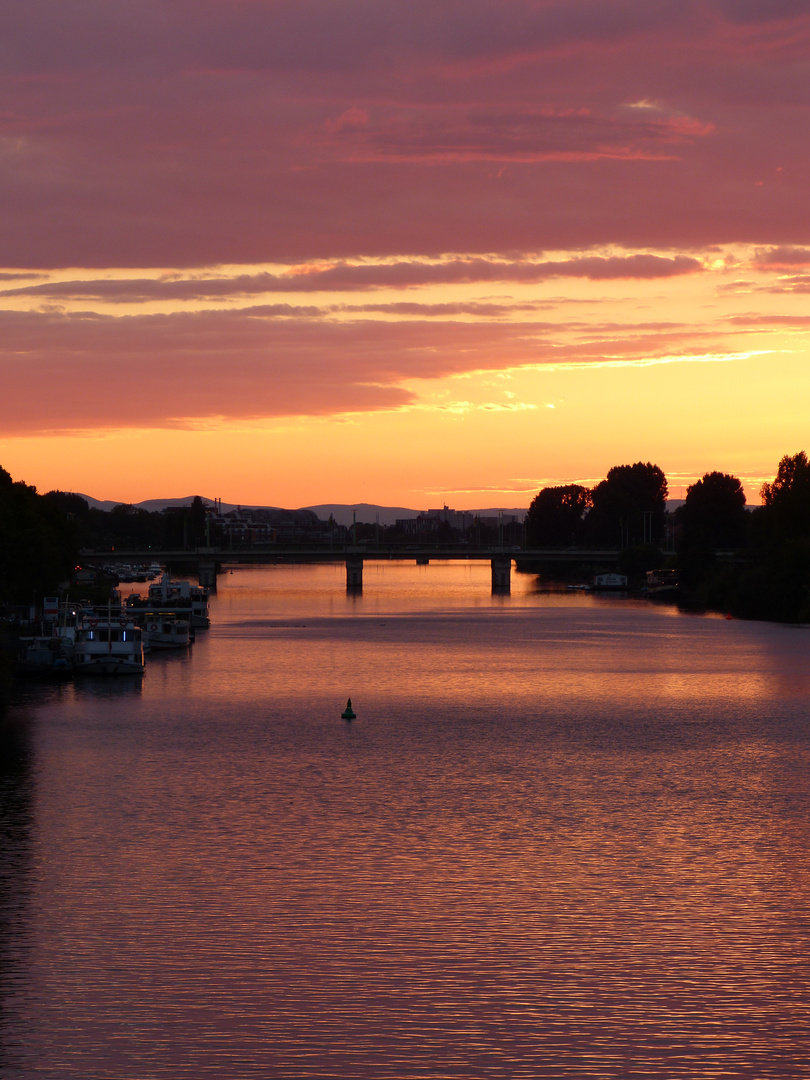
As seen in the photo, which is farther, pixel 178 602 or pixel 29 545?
pixel 178 602

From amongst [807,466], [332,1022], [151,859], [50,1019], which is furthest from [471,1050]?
[807,466]

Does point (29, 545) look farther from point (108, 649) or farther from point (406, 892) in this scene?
point (406, 892)

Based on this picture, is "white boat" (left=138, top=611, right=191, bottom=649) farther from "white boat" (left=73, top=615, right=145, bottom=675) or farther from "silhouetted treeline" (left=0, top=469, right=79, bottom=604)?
"white boat" (left=73, top=615, right=145, bottom=675)

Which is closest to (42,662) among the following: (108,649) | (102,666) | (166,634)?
(102,666)

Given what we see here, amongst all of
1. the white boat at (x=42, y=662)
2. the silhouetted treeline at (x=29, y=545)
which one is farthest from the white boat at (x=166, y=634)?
the white boat at (x=42, y=662)

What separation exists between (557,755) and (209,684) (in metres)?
38.6

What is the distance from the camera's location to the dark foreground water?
2538 cm

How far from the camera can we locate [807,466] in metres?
169

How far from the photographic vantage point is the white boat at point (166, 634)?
122 m

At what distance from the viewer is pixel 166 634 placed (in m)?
124

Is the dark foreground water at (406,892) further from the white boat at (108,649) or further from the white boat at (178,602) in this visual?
the white boat at (178,602)

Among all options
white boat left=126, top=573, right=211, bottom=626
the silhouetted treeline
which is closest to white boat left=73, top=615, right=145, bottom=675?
the silhouetted treeline

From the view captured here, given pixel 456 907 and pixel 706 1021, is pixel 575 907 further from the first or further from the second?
pixel 706 1021

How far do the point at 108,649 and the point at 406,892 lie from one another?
219ft
